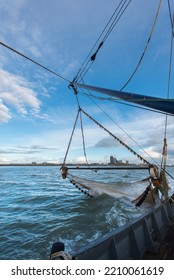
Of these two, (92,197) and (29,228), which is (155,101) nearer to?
(29,228)

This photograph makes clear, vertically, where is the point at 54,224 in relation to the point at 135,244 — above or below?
below

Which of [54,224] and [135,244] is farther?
[54,224]

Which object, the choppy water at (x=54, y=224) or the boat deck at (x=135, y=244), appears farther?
the choppy water at (x=54, y=224)

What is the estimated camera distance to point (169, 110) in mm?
4414

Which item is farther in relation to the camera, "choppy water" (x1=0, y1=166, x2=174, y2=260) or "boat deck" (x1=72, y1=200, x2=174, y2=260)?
"choppy water" (x1=0, y1=166, x2=174, y2=260)

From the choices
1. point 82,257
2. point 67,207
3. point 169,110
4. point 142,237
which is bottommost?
point 67,207

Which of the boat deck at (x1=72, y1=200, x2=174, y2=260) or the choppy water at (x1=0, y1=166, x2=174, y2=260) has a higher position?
the boat deck at (x1=72, y1=200, x2=174, y2=260)

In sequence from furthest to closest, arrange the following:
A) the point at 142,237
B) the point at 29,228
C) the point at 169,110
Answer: the point at 29,228
the point at 142,237
the point at 169,110

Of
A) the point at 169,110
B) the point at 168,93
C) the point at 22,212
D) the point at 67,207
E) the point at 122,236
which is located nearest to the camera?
the point at 169,110

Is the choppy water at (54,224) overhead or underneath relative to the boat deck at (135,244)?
underneath
